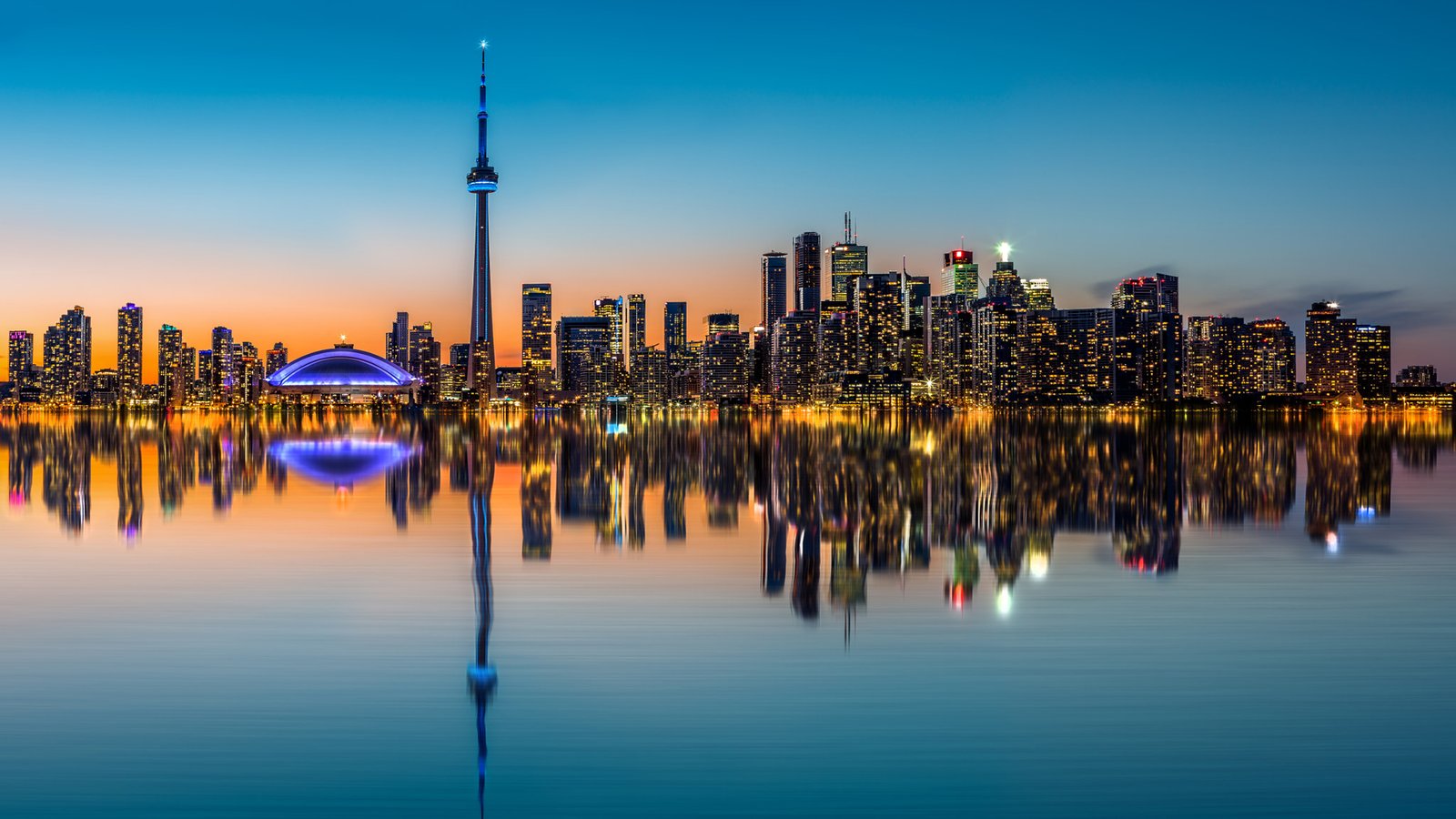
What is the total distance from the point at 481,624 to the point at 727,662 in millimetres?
4320

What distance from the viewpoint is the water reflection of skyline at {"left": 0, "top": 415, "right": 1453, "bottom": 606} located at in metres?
22.8

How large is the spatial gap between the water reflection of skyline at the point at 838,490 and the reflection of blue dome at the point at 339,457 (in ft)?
0.62

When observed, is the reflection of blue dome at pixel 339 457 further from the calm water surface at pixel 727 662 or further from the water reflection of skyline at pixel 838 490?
the calm water surface at pixel 727 662

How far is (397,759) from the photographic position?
9.82 m

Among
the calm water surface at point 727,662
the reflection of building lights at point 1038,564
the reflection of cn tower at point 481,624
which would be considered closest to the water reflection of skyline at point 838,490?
the reflection of building lights at point 1038,564

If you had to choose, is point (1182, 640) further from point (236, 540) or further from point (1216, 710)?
point (236, 540)

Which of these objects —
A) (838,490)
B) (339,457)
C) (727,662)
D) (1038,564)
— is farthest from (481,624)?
(339,457)

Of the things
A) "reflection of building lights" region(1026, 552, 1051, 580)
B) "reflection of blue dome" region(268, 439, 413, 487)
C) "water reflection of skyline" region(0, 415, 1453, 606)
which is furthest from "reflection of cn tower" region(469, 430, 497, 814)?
"reflection of blue dome" region(268, 439, 413, 487)

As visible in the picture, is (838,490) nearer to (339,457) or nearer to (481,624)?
(481,624)

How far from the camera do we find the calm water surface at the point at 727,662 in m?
9.20

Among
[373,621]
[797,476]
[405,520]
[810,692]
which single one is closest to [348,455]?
[797,476]

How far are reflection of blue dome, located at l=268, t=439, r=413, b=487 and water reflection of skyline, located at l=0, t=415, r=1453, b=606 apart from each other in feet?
0.62

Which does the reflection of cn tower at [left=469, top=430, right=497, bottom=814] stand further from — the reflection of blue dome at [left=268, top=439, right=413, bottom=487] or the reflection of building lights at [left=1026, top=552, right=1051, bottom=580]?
the reflection of blue dome at [left=268, top=439, right=413, bottom=487]

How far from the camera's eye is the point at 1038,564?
68.8 feet
